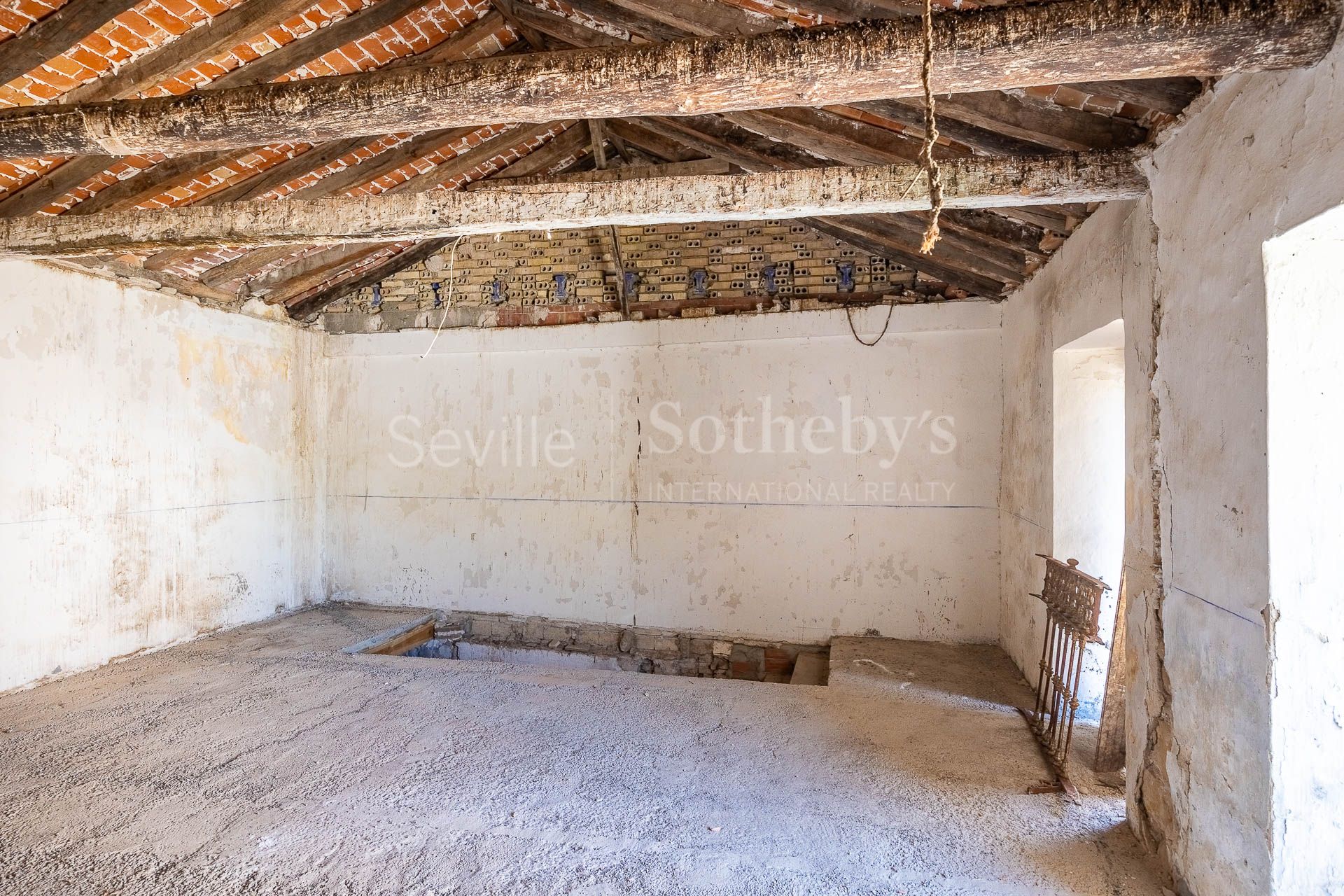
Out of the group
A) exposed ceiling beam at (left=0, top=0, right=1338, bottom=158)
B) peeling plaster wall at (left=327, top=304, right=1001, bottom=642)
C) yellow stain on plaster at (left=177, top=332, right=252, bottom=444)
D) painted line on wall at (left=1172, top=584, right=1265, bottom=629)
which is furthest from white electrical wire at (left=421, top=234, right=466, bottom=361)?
painted line on wall at (left=1172, top=584, right=1265, bottom=629)

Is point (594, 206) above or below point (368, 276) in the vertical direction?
below

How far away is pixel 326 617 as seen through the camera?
6.33 m

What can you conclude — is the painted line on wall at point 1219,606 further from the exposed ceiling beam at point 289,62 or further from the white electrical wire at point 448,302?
the white electrical wire at point 448,302

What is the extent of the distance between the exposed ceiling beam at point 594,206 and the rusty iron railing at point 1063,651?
1.81 metres

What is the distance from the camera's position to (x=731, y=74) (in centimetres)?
205

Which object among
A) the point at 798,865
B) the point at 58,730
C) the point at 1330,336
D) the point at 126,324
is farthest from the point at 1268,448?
the point at 126,324

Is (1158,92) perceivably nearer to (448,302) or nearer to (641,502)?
(641,502)

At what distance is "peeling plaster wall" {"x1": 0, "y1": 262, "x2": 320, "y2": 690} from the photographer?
439cm

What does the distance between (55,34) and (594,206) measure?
2.62 metres

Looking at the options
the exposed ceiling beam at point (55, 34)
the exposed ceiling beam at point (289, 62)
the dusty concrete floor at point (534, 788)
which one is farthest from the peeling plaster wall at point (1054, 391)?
the exposed ceiling beam at point (55, 34)

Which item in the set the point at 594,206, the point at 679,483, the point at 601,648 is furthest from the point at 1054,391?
the point at 601,648

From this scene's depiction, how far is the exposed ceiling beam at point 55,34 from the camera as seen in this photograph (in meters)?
3.08

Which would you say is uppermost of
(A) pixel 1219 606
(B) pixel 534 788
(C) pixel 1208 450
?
(C) pixel 1208 450

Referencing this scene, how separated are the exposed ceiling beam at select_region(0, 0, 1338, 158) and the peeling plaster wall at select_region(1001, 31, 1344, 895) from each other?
296mm
